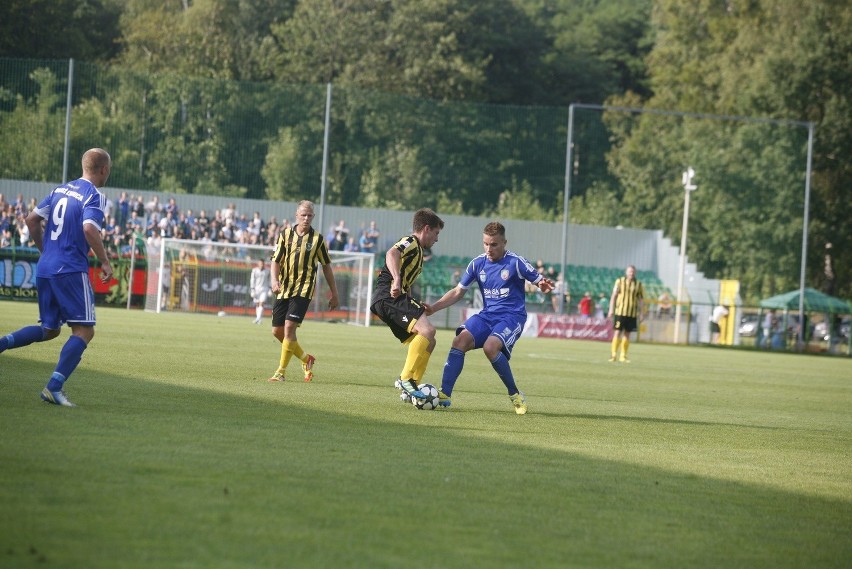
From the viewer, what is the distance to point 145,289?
117 feet

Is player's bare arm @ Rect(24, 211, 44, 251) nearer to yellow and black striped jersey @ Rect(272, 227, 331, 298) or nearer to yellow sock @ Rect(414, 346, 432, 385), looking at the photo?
yellow sock @ Rect(414, 346, 432, 385)

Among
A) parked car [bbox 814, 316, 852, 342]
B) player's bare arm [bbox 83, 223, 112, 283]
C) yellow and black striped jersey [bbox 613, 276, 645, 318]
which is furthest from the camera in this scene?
parked car [bbox 814, 316, 852, 342]

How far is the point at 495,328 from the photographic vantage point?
38.0 ft

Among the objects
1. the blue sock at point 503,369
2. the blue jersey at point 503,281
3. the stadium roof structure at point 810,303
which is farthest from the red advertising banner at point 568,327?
the blue sock at point 503,369

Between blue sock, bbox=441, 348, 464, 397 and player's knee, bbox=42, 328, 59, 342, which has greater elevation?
player's knee, bbox=42, 328, 59, 342

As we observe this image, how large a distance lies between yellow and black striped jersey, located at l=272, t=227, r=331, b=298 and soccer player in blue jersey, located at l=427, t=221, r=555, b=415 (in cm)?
243

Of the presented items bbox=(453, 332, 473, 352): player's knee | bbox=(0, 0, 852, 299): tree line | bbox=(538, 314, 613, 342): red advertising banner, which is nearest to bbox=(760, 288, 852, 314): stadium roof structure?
bbox=(0, 0, 852, 299): tree line

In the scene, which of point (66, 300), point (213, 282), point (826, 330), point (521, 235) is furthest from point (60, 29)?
point (66, 300)

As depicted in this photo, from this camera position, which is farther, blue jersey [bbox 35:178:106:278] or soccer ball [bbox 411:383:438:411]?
soccer ball [bbox 411:383:438:411]

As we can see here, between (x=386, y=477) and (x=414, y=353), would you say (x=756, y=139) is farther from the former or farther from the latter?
(x=386, y=477)

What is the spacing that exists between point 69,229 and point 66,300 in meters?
0.55

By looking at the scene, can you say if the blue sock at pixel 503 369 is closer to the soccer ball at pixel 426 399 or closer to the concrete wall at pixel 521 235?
the soccer ball at pixel 426 399

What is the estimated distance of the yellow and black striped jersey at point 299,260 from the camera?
1363 cm

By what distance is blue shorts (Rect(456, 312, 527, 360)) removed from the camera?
455 inches
